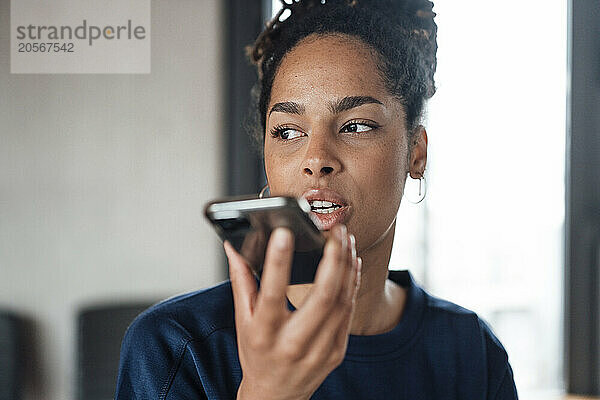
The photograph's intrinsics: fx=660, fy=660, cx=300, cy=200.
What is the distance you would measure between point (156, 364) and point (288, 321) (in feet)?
0.61

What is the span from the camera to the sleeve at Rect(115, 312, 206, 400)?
473 millimetres

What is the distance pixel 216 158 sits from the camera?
1.09 metres

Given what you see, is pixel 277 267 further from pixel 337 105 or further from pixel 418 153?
pixel 418 153

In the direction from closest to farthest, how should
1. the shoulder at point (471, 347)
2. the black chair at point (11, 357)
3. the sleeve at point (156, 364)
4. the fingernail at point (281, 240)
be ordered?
the fingernail at point (281, 240) < the sleeve at point (156, 364) < the shoulder at point (471, 347) < the black chair at point (11, 357)

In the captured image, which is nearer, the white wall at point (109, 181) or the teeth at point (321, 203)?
the teeth at point (321, 203)

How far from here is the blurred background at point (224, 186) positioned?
3.15 feet

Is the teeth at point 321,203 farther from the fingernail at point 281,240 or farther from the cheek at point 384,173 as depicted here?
the fingernail at point 281,240

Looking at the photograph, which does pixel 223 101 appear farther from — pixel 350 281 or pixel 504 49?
pixel 350 281

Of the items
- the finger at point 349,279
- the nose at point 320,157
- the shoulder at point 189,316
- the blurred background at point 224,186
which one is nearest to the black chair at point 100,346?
the blurred background at point 224,186

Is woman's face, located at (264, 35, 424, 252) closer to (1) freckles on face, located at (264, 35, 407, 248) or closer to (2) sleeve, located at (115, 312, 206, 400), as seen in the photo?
(1) freckles on face, located at (264, 35, 407, 248)

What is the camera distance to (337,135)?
1.69 ft

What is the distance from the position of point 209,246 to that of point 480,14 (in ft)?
2.04

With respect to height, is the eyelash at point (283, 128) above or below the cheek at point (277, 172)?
above

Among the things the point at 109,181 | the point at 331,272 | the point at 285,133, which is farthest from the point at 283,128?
the point at 109,181
